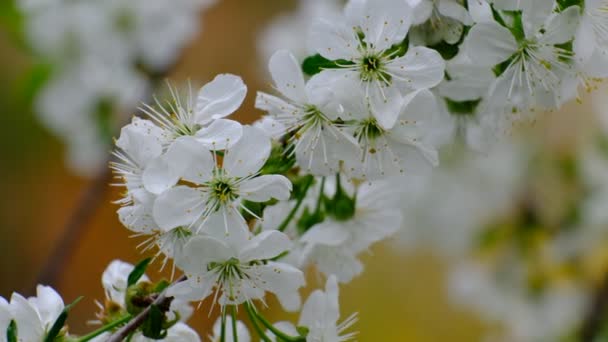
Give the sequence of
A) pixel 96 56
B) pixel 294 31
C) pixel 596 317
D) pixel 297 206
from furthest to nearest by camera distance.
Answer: pixel 294 31 < pixel 96 56 < pixel 596 317 < pixel 297 206

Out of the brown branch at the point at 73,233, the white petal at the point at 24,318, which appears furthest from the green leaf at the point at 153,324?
the brown branch at the point at 73,233

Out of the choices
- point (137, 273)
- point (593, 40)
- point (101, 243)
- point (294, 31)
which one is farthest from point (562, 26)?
point (101, 243)

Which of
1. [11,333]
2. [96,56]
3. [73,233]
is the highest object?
[96,56]

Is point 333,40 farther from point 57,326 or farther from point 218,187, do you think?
point 57,326

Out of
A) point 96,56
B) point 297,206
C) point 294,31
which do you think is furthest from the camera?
point 294,31

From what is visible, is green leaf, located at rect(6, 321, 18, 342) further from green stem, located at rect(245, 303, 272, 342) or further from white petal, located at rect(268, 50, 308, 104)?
white petal, located at rect(268, 50, 308, 104)

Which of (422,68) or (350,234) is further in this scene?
(350,234)

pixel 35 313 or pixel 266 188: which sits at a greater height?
pixel 266 188

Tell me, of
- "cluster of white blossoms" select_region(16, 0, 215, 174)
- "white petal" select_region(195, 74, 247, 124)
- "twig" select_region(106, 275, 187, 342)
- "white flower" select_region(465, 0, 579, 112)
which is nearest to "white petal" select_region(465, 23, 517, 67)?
"white flower" select_region(465, 0, 579, 112)
